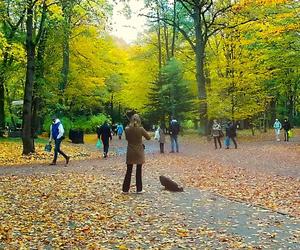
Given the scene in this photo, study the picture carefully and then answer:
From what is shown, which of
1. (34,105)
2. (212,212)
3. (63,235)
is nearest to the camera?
(63,235)

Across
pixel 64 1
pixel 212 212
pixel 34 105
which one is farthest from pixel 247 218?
pixel 34 105

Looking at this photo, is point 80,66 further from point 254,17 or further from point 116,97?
point 116,97

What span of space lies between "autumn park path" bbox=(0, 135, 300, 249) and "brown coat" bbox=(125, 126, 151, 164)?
86cm

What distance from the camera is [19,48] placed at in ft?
67.7

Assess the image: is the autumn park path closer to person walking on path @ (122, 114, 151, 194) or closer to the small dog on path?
the small dog on path

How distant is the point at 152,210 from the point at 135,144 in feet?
6.60

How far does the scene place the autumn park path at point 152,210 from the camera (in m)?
7.04

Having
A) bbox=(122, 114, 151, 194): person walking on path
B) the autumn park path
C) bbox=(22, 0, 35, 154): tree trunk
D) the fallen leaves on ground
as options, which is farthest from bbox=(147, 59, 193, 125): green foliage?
bbox=(122, 114, 151, 194): person walking on path

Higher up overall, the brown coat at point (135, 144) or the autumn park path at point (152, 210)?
the brown coat at point (135, 144)

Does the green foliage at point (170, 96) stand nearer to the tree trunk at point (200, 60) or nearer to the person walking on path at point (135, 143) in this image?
the tree trunk at point (200, 60)

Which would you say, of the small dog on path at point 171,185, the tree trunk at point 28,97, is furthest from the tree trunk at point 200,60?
the small dog on path at point 171,185

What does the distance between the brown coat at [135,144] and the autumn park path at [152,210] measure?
33.7 inches

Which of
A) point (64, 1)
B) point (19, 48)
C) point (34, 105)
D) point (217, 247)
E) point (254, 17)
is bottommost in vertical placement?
point (217, 247)

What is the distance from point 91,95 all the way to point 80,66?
9.53 feet
